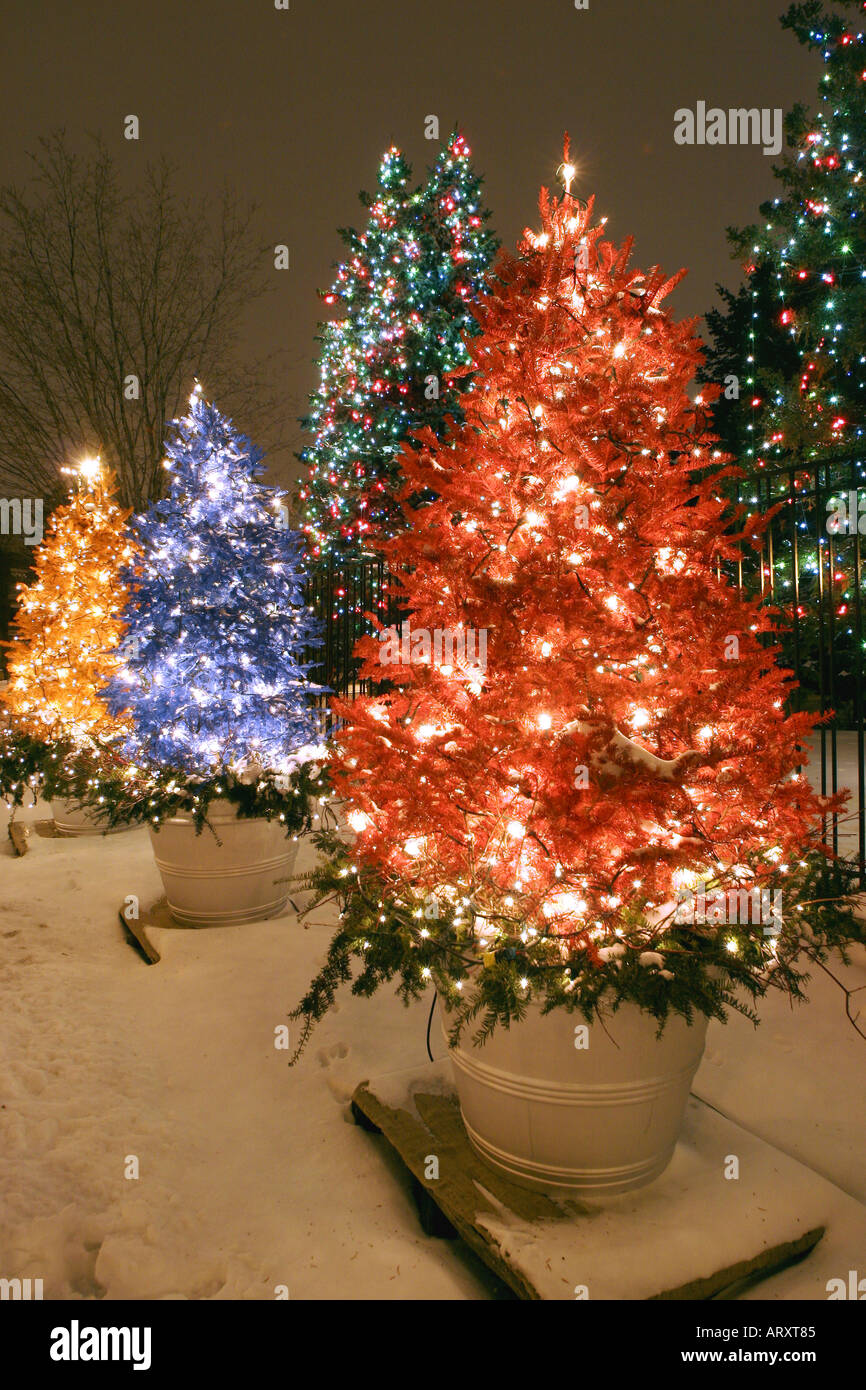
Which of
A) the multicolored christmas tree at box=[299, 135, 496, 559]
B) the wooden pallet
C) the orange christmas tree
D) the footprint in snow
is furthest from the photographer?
the multicolored christmas tree at box=[299, 135, 496, 559]

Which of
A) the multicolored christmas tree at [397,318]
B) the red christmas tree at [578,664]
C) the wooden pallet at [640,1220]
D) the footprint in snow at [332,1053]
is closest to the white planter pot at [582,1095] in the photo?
the wooden pallet at [640,1220]

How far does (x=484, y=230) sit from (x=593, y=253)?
10.7 metres

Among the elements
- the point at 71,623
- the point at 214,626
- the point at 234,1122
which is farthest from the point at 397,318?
the point at 234,1122

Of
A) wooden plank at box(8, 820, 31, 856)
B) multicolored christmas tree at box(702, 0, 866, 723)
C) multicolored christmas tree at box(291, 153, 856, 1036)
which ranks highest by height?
multicolored christmas tree at box(702, 0, 866, 723)

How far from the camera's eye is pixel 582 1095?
6.53ft

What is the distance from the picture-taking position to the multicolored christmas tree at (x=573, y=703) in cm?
204

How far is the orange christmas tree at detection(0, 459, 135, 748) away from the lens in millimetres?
7410

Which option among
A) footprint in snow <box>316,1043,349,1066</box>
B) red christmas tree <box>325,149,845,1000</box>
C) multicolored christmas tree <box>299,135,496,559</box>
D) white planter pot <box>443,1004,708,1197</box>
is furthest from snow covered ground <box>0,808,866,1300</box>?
multicolored christmas tree <box>299,135,496,559</box>

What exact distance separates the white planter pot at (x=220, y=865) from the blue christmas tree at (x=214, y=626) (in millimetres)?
336

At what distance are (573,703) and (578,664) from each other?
0.12m

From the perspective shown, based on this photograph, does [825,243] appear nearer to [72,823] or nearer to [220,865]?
[220,865]

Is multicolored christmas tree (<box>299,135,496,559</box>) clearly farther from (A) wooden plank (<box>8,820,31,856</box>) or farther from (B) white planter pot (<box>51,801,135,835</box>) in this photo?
(A) wooden plank (<box>8,820,31,856</box>)

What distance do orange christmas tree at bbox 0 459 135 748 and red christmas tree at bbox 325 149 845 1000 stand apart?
18.8ft

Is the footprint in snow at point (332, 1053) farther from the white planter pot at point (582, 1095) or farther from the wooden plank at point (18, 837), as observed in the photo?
the wooden plank at point (18, 837)
